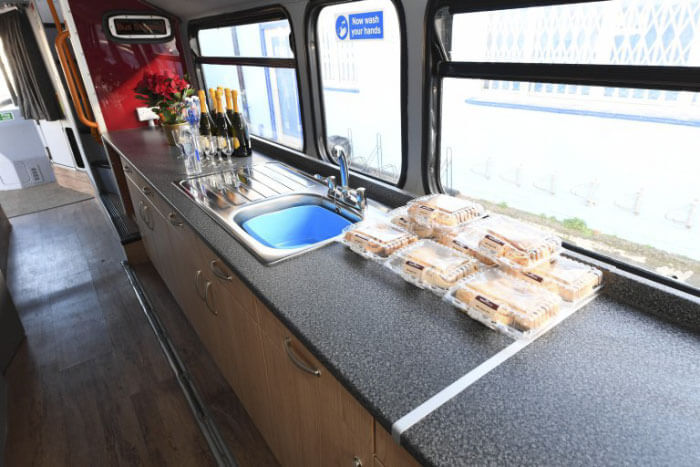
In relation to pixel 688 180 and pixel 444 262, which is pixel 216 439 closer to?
pixel 444 262

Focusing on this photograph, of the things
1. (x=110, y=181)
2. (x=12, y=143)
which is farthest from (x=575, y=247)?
(x=12, y=143)

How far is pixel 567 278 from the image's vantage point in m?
1.03

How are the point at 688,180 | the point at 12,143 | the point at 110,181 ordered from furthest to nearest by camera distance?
the point at 12,143, the point at 110,181, the point at 688,180

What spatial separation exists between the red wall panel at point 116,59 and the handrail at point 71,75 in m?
0.18

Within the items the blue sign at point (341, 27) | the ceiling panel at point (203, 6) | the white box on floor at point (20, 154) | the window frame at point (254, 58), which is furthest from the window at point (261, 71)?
the white box on floor at point (20, 154)

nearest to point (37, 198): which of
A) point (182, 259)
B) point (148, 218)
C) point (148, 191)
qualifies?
point (148, 218)

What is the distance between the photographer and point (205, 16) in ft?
9.27

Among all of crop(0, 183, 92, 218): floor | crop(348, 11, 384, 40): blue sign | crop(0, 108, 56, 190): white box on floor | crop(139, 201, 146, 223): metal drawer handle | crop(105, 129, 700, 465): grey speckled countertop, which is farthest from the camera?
crop(0, 108, 56, 190): white box on floor

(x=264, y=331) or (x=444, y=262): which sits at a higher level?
(x=444, y=262)

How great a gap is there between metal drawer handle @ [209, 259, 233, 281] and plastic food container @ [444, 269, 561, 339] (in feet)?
2.43

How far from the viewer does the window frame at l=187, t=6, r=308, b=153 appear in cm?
210

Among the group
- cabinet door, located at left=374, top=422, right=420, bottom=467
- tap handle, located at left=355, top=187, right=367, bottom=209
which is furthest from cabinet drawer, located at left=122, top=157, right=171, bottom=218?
cabinet door, located at left=374, top=422, right=420, bottom=467

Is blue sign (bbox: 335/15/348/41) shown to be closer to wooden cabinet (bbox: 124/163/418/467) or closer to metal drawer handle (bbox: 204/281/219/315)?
wooden cabinet (bbox: 124/163/418/467)

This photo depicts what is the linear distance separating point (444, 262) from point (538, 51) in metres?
0.63
